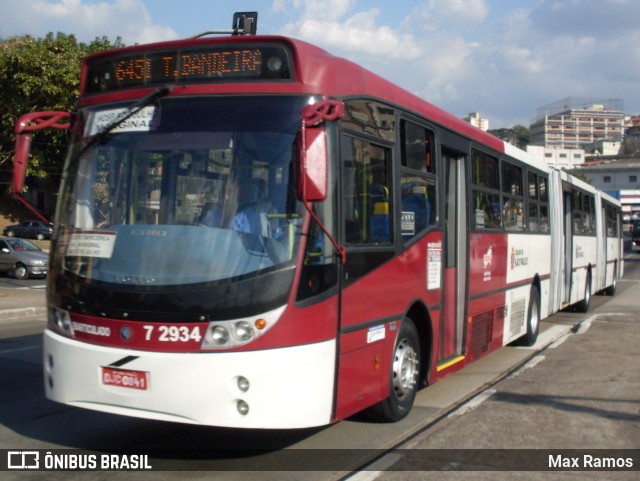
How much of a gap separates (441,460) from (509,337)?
5421 millimetres

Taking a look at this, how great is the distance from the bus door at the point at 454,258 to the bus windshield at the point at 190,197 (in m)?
3.30

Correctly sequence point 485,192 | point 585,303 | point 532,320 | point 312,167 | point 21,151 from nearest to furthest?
point 312,167 < point 21,151 < point 485,192 < point 532,320 < point 585,303

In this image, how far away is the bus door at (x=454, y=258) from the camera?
27.3 ft

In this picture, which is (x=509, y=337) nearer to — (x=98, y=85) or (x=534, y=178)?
(x=534, y=178)

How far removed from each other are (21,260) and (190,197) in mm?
24019

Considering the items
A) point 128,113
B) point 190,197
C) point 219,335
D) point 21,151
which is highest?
point 128,113

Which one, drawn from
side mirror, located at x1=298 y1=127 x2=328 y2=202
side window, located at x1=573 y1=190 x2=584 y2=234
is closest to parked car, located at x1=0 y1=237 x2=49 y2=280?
side window, located at x1=573 y1=190 x2=584 y2=234

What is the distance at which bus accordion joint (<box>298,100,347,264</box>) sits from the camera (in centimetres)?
495

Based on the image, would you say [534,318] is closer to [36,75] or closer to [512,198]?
[512,198]

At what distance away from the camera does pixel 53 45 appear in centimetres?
2694

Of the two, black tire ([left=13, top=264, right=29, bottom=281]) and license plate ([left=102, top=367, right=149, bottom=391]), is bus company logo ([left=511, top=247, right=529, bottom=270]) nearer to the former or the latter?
license plate ([left=102, top=367, right=149, bottom=391])

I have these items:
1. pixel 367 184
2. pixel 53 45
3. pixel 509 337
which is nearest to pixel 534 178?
pixel 509 337

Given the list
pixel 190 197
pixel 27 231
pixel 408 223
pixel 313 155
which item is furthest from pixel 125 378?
pixel 27 231

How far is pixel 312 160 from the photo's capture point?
498 cm
